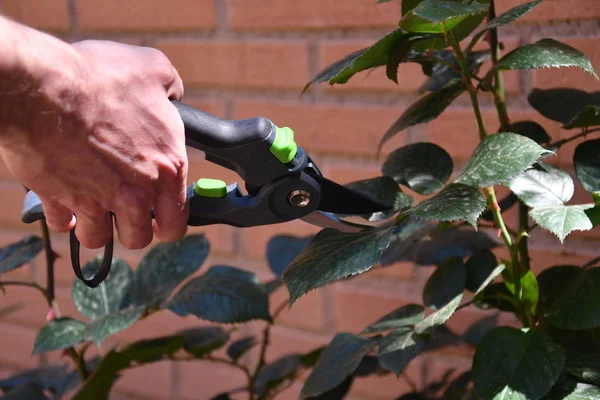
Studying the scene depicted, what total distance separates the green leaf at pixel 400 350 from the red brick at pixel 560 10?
0.49 m

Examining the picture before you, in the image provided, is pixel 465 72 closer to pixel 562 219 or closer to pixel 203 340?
pixel 562 219

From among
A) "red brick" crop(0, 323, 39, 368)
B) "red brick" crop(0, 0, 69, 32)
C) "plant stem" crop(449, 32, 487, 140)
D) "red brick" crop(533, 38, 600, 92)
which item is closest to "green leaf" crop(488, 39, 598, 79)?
"plant stem" crop(449, 32, 487, 140)

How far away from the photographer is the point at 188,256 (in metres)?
0.95

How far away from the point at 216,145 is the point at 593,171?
0.35m

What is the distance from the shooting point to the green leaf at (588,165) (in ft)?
2.39

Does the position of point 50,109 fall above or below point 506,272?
above

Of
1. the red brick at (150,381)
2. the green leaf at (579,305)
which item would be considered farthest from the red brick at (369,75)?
the red brick at (150,381)

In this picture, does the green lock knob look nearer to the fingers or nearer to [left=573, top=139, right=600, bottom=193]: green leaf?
the fingers

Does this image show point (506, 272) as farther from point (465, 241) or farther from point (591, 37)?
point (591, 37)

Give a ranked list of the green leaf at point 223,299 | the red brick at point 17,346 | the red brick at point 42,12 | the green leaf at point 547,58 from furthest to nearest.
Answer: the red brick at point 17,346 → the red brick at point 42,12 → the green leaf at point 223,299 → the green leaf at point 547,58

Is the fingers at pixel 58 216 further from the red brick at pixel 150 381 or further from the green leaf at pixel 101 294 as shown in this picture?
the red brick at pixel 150 381

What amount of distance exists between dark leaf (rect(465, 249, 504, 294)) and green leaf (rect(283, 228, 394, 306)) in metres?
0.25

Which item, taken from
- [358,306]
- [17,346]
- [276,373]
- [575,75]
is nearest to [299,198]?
[276,373]

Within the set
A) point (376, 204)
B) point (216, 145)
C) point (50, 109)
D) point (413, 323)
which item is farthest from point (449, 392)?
point (50, 109)
